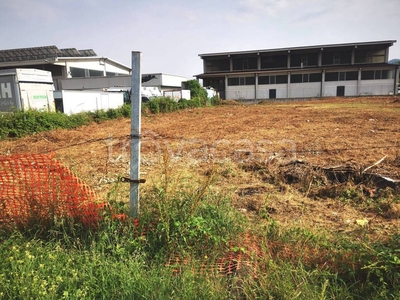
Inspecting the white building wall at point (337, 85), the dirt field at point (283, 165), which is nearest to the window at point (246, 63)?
the white building wall at point (337, 85)

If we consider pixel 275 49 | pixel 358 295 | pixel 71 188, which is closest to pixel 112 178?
pixel 71 188

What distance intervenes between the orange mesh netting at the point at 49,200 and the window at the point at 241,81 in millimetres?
37890

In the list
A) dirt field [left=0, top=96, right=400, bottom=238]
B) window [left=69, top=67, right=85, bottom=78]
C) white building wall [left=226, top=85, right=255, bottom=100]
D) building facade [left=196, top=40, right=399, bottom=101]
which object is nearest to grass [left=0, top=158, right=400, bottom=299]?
dirt field [left=0, top=96, right=400, bottom=238]

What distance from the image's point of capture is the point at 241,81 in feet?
129

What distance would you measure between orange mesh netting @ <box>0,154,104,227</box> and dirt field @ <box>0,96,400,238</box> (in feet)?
1.29

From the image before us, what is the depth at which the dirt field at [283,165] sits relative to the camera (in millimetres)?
3908

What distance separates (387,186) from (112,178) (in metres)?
4.64

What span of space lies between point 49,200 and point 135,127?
1131 mm

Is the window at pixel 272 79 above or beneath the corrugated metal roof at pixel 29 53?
beneath

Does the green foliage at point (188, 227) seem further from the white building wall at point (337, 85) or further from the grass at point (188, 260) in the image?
the white building wall at point (337, 85)

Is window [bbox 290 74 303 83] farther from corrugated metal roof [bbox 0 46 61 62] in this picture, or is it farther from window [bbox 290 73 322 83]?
corrugated metal roof [bbox 0 46 61 62]

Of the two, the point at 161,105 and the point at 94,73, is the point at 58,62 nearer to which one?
the point at 94,73

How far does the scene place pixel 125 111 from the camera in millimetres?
17766

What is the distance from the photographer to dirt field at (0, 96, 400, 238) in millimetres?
3908
